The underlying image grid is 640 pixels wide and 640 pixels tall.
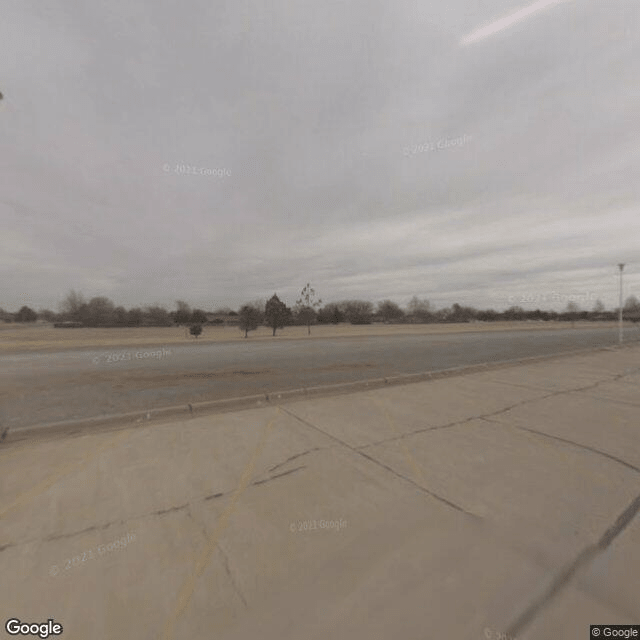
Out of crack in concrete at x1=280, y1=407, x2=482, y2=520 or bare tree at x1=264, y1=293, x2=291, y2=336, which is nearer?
crack in concrete at x1=280, y1=407, x2=482, y2=520

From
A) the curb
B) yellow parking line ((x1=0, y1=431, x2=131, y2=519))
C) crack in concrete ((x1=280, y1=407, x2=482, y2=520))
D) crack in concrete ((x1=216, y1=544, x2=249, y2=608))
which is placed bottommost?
crack in concrete ((x1=216, y1=544, x2=249, y2=608))

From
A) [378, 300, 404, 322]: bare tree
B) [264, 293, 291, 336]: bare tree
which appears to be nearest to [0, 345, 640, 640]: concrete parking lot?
[264, 293, 291, 336]: bare tree

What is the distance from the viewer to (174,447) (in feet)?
17.4

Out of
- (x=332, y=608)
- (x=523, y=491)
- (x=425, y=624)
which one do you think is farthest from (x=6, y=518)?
(x=523, y=491)

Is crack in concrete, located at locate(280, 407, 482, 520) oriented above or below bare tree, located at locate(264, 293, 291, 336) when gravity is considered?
below

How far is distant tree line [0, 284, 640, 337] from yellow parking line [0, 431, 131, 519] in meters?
42.9

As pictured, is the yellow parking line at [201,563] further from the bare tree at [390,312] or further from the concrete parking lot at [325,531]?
the bare tree at [390,312]

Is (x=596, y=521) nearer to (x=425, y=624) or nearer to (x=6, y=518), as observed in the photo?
(x=425, y=624)

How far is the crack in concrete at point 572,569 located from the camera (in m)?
2.21

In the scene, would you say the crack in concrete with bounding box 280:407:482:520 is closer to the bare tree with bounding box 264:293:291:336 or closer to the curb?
the curb

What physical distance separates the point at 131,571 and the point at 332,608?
187cm

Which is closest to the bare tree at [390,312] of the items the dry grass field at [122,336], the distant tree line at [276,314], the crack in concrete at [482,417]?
the distant tree line at [276,314]

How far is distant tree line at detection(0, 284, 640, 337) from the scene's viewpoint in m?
54.0

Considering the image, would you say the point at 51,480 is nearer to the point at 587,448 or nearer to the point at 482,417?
the point at 482,417
